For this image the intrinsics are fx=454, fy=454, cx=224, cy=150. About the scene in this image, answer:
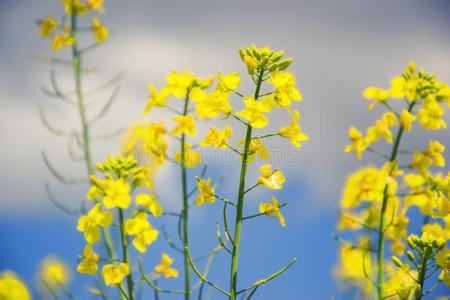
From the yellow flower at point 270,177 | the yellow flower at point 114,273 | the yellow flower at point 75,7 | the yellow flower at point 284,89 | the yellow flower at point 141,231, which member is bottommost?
the yellow flower at point 114,273

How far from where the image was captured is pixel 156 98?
205 centimetres

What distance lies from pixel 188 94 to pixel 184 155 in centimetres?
27

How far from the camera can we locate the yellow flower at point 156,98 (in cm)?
202

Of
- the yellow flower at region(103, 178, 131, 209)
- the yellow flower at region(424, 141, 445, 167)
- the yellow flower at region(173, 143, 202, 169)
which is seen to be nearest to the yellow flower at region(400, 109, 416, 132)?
the yellow flower at region(424, 141, 445, 167)

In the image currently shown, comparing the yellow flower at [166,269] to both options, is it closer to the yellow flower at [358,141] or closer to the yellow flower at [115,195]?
the yellow flower at [115,195]

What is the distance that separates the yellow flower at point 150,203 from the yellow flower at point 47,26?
1.91 meters

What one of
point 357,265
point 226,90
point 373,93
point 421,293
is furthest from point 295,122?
point 357,265

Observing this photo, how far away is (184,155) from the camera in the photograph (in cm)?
203

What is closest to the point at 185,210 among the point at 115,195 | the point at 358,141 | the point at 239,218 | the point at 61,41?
the point at 115,195

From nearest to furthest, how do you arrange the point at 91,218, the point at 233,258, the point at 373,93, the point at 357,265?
the point at 233,258 < the point at 91,218 < the point at 373,93 < the point at 357,265

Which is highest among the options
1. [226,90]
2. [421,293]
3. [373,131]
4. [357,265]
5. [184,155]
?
[226,90]

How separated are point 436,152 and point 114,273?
5.20 feet

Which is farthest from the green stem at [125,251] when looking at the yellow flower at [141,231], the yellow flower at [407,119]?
the yellow flower at [407,119]

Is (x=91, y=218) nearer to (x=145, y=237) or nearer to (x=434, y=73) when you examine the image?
(x=145, y=237)
